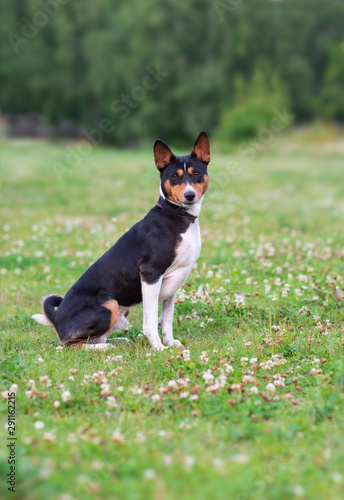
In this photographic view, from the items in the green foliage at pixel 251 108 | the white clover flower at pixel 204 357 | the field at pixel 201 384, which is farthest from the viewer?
the green foliage at pixel 251 108

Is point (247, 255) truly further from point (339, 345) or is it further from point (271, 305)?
point (339, 345)

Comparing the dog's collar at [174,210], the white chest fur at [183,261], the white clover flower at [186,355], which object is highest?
the dog's collar at [174,210]

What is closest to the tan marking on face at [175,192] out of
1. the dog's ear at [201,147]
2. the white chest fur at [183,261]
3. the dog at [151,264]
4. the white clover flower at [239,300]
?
the dog at [151,264]

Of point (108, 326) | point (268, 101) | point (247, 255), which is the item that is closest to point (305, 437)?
point (108, 326)

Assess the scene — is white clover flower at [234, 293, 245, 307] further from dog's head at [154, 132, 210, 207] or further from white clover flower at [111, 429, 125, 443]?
white clover flower at [111, 429, 125, 443]

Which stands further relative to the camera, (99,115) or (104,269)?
(99,115)

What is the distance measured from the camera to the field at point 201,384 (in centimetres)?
347

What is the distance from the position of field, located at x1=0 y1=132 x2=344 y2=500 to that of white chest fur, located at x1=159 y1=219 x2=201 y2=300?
2.15 feet

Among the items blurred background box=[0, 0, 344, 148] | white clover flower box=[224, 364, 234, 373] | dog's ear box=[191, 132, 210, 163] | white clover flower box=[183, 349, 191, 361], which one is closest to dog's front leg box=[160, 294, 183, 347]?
white clover flower box=[183, 349, 191, 361]

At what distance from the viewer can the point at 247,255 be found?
1023 cm

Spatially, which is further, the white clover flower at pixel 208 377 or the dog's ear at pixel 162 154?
the dog's ear at pixel 162 154

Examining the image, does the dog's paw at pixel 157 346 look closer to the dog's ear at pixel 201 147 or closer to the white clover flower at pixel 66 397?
the white clover flower at pixel 66 397

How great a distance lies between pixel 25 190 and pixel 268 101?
29.7 metres

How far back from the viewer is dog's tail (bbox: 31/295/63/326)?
678cm
